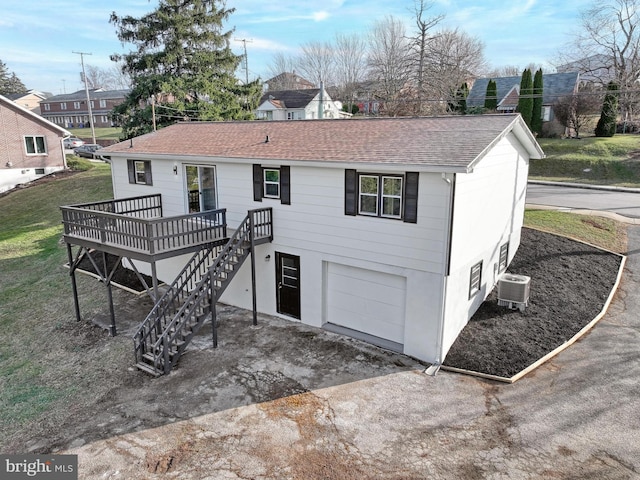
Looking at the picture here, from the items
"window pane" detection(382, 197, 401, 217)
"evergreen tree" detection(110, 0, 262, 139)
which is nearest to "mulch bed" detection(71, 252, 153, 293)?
"window pane" detection(382, 197, 401, 217)

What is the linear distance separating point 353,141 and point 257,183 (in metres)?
2.86

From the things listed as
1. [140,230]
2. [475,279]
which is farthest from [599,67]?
[140,230]

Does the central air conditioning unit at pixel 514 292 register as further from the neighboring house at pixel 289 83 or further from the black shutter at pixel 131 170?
the neighboring house at pixel 289 83

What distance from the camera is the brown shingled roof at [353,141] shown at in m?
9.56

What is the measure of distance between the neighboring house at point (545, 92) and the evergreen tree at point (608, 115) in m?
2.87

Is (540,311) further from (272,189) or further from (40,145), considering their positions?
(40,145)

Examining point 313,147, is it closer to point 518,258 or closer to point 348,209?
point 348,209

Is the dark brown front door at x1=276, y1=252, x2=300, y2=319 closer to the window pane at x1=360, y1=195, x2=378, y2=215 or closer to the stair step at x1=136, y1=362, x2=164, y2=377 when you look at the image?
the window pane at x1=360, y1=195, x2=378, y2=215

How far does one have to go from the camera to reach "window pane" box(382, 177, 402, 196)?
32.1ft

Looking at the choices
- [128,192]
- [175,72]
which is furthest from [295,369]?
[175,72]

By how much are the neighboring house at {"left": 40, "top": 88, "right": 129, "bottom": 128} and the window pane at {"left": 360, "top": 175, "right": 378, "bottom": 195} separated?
253ft

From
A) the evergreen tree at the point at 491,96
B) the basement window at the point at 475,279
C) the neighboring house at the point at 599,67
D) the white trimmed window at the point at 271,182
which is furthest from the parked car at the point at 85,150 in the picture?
the neighboring house at the point at 599,67

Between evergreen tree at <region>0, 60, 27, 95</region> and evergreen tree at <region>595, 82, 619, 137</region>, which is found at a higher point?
evergreen tree at <region>0, 60, 27, 95</region>

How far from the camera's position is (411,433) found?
294 inches
